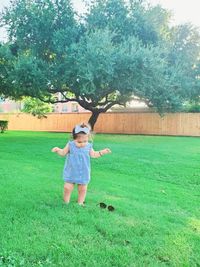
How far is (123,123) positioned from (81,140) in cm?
2428

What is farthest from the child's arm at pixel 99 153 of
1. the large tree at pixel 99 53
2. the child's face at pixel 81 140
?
Result: the large tree at pixel 99 53

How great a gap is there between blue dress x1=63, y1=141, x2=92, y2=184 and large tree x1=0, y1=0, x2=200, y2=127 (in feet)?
42.0

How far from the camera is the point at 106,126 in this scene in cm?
3045

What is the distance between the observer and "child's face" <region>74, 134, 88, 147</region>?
17.7 ft

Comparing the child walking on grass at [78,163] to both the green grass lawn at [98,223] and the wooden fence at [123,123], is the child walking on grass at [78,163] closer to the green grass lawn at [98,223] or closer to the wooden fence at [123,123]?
the green grass lawn at [98,223]

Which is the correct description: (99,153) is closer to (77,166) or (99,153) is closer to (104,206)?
(77,166)

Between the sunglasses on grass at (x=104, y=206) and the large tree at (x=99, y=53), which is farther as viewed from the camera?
the large tree at (x=99, y=53)

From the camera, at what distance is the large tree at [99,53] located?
18.7 m

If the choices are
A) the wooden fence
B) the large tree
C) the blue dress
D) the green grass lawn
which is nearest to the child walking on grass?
the blue dress

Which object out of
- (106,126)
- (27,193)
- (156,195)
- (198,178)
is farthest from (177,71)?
(27,193)

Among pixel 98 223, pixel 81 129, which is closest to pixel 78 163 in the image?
pixel 81 129

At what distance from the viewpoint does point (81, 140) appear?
17.7ft

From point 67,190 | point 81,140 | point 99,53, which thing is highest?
point 99,53

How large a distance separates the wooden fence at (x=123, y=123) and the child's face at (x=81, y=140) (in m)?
21.6
